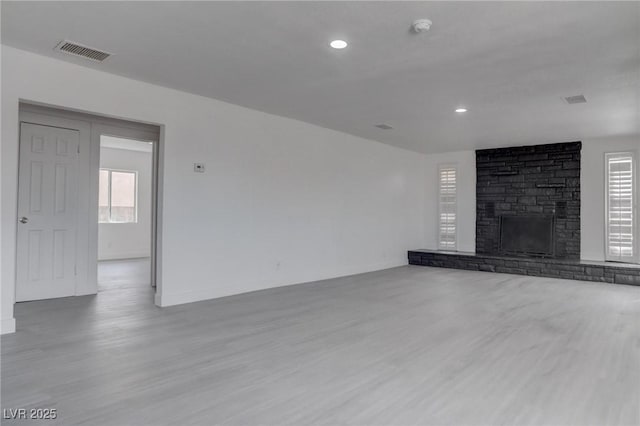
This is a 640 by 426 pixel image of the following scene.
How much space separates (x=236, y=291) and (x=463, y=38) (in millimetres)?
4069

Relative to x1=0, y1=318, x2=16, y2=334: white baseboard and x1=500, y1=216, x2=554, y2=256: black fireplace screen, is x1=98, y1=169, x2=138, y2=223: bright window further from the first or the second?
x1=500, y1=216, x2=554, y2=256: black fireplace screen

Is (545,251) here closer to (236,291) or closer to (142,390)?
(236,291)

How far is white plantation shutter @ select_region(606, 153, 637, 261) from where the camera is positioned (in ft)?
23.1

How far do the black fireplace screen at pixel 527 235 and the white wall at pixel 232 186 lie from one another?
8.95ft

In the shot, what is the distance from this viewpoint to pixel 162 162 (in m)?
4.69

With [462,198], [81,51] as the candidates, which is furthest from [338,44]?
[462,198]

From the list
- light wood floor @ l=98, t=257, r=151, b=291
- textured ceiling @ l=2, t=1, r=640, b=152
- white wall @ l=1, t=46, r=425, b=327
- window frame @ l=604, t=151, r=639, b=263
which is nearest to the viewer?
textured ceiling @ l=2, t=1, r=640, b=152

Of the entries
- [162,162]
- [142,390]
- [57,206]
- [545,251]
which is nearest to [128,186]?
[57,206]

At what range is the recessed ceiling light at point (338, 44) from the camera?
10.9ft

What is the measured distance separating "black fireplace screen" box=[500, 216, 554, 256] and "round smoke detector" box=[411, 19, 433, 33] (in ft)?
20.4

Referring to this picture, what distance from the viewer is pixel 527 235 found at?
26.2 ft

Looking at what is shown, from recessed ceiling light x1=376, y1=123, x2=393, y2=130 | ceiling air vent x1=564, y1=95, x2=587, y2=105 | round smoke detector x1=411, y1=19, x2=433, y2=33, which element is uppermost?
recessed ceiling light x1=376, y1=123, x2=393, y2=130

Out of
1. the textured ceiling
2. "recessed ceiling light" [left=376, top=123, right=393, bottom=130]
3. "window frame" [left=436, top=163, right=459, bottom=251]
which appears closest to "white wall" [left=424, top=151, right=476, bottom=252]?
"window frame" [left=436, top=163, right=459, bottom=251]

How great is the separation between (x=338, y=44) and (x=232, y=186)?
2.65 metres
